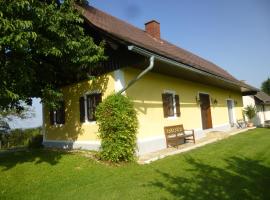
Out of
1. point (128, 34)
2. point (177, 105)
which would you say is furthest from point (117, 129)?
point (128, 34)

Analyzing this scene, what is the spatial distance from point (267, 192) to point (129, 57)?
6.03 m

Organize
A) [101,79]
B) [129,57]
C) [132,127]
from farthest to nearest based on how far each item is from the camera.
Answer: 1. [101,79]
2. [129,57]
3. [132,127]

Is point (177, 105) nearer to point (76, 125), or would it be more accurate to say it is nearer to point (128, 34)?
point (128, 34)

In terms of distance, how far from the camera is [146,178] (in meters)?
6.64

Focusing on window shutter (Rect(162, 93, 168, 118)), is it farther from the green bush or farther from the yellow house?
the green bush

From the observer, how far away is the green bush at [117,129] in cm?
832

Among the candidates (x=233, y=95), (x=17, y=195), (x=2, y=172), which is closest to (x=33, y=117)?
(x=233, y=95)

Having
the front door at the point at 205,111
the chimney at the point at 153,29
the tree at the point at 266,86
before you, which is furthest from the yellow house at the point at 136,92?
the tree at the point at 266,86

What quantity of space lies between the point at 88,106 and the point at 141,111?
7.65ft

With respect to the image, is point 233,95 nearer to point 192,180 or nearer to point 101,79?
point 101,79

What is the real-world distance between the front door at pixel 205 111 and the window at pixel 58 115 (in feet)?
25.7

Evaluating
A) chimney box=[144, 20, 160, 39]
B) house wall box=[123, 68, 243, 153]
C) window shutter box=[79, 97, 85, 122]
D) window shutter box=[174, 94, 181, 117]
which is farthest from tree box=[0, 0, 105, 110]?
chimney box=[144, 20, 160, 39]

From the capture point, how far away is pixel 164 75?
39.9 ft

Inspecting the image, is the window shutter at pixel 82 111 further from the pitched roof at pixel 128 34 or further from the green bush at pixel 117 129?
the pitched roof at pixel 128 34
